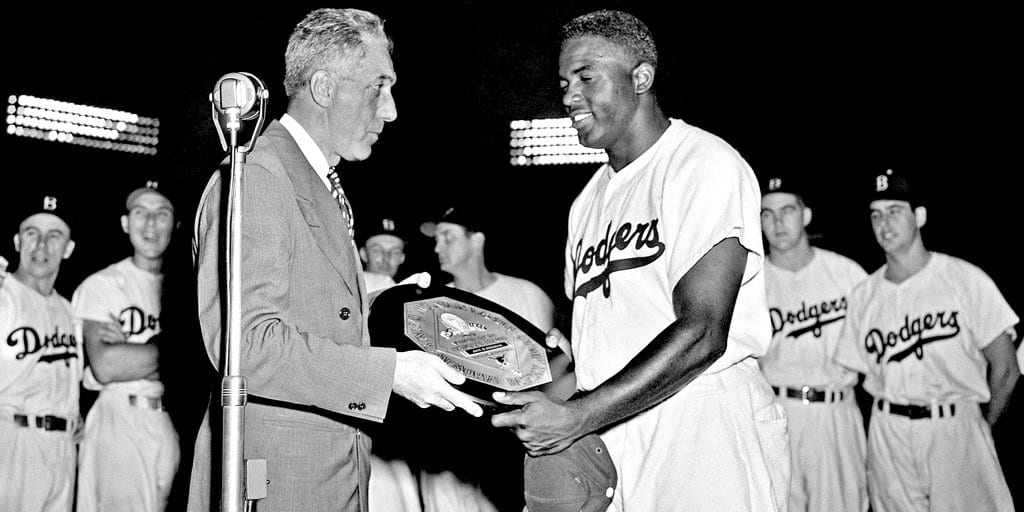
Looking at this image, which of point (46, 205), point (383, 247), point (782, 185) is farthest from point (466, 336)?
point (383, 247)

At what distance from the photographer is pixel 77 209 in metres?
7.29

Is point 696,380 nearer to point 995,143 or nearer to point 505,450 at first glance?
point 505,450

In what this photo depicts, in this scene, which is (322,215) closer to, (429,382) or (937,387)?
(429,382)

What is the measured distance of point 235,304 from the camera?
6.26 ft

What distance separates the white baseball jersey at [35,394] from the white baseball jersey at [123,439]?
196 millimetres

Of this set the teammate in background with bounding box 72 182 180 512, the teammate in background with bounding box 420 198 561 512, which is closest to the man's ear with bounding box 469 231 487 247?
the teammate in background with bounding box 420 198 561 512

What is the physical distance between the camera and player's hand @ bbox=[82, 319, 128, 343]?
5.83m

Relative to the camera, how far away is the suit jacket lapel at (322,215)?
7.67 feet

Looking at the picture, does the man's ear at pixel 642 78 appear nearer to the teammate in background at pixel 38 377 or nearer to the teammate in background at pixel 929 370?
the teammate in background at pixel 929 370

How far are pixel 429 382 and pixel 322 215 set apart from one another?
0.50 metres

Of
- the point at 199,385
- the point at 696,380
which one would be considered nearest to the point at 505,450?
the point at 199,385

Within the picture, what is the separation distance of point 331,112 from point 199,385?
468cm

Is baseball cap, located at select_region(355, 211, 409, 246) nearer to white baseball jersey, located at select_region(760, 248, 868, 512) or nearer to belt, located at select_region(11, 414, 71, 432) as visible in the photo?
belt, located at select_region(11, 414, 71, 432)

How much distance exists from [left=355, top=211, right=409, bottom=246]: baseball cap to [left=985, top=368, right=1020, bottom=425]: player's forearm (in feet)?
13.9
